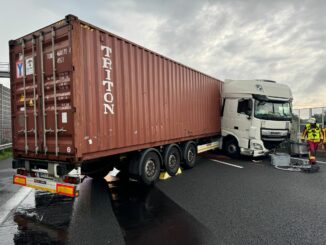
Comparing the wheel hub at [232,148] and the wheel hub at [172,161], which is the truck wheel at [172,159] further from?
the wheel hub at [232,148]

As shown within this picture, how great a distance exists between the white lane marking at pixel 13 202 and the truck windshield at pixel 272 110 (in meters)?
7.87

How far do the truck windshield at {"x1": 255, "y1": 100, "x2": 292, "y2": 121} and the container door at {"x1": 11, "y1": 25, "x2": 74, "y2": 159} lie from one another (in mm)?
7138

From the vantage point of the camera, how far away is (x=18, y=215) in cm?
432

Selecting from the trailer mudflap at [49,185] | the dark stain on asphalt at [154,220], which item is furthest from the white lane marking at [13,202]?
the dark stain on asphalt at [154,220]

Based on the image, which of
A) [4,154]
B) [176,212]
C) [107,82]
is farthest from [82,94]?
[4,154]

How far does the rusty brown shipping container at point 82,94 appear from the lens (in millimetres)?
4156

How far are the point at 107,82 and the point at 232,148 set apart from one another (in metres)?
6.84

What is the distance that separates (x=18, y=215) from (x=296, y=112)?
50.8 ft

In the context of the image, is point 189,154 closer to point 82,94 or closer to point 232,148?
point 232,148

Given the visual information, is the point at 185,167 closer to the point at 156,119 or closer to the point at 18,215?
the point at 156,119

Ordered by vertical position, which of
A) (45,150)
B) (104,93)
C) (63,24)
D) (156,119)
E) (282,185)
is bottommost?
(282,185)

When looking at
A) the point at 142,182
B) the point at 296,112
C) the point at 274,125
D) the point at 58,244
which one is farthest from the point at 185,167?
the point at 296,112

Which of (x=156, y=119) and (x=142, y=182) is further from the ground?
(x=156, y=119)

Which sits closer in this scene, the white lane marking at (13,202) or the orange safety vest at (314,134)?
the white lane marking at (13,202)
